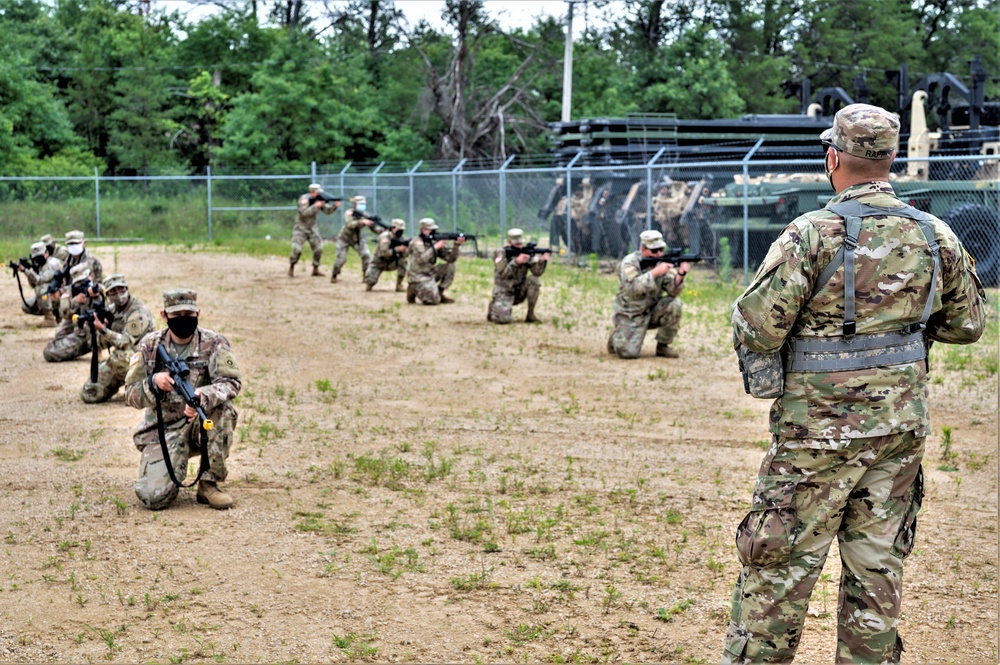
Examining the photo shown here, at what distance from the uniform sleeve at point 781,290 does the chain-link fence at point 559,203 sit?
10065 millimetres

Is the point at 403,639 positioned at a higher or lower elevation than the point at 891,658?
lower

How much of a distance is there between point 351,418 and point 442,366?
2542 millimetres

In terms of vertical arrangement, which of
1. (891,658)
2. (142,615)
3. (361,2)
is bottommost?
(142,615)

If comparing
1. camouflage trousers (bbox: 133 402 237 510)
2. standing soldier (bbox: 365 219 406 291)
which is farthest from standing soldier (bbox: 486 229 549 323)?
camouflage trousers (bbox: 133 402 237 510)

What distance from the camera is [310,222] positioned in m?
A: 20.3

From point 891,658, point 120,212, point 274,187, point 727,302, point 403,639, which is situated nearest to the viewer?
point 891,658

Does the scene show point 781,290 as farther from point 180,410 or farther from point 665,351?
point 665,351

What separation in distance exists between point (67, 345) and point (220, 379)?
6.17 metres

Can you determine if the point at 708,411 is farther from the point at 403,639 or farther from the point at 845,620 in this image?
the point at 845,620

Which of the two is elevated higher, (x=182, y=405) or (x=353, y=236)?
(x=353, y=236)

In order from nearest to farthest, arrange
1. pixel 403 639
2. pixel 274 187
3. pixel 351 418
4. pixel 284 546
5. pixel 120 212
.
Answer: pixel 403 639 < pixel 284 546 < pixel 351 418 < pixel 120 212 < pixel 274 187

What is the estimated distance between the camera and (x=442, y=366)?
39.9ft

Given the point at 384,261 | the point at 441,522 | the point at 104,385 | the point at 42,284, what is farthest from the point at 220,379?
the point at 384,261

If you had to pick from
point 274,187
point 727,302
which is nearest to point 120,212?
point 274,187
